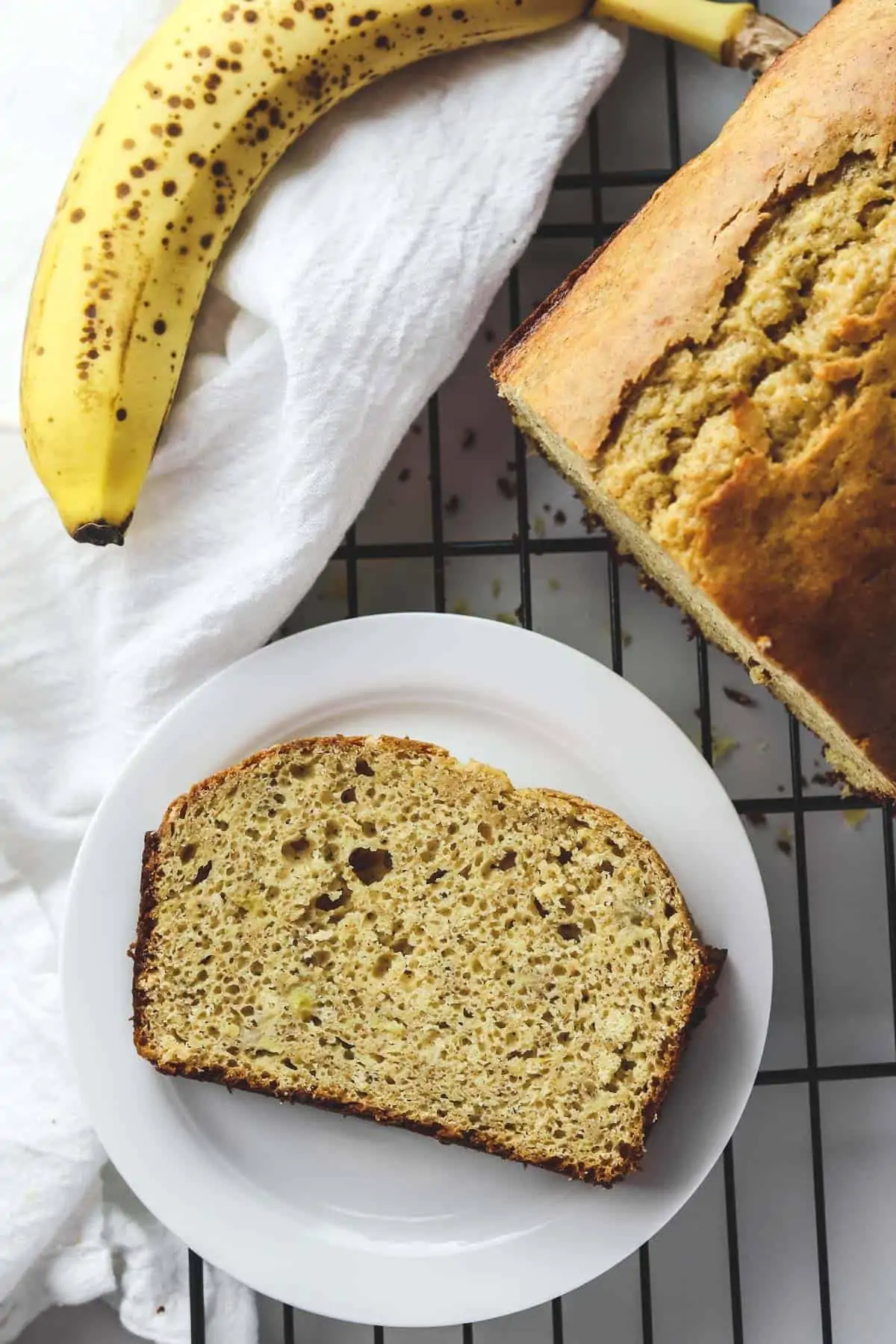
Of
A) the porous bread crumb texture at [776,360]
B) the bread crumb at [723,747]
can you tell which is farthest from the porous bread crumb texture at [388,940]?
the porous bread crumb texture at [776,360]

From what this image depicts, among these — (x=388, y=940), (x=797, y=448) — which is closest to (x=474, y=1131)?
(x=388, y=940)

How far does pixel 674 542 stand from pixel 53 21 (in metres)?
0.94

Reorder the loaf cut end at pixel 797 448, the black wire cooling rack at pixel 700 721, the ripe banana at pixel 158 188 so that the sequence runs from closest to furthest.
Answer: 1. the loaf cut end at pixel 797 448
2. the ripe banana at pixel 158 188
3. the black wire cooling rack at pixel 700 721

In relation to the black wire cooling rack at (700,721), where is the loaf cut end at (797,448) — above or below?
above

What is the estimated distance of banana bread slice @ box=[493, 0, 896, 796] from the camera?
1051 millimetres

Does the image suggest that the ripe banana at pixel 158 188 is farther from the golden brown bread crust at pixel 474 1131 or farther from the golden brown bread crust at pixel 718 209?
the golden brown bread crust at pixel 474 1131

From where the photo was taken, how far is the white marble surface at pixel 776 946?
59.8 inches

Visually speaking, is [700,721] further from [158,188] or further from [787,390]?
[158,188]

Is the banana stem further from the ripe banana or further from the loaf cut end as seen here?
the loaf cut end

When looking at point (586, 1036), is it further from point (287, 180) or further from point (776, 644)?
point (287, 180)

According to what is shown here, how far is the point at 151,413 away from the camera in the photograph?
1299 mm

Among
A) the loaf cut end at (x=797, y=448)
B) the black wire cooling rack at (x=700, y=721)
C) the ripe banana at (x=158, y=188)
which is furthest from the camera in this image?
the black wire cooling rack at (x=700, y=721)

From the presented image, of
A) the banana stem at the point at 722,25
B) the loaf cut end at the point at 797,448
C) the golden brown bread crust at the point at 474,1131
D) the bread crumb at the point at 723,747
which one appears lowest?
the golden brown bread crust at the point at 474,1131

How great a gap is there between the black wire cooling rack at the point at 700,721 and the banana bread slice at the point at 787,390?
1.16ft
